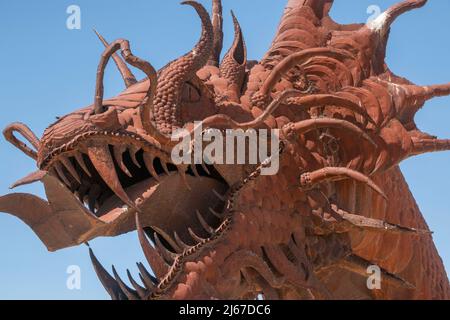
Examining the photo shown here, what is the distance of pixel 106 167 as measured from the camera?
4.95 metres

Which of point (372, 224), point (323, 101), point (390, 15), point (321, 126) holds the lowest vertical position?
point (372, 224)

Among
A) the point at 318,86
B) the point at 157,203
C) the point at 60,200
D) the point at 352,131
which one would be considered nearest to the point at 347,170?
the point at 352,131

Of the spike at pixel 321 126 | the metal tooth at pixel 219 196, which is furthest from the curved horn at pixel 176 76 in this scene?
the spike at pixel 321 126

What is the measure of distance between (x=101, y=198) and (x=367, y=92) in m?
1.92

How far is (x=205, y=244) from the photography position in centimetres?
525

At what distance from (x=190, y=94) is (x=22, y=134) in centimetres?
92

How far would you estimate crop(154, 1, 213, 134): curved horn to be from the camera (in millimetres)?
5273

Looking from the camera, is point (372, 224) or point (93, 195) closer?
point (93, 195)

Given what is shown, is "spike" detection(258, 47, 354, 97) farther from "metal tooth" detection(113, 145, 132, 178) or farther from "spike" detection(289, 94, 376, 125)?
"metal tooth" detection(113, 145, 132, 178)

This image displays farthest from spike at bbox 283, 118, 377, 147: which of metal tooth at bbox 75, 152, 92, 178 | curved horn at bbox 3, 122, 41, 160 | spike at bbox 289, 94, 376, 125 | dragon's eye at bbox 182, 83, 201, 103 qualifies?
curved horn at bbox 3, 122, 41, 160

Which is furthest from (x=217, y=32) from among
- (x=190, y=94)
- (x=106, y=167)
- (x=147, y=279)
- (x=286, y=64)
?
(x=147, y=279)

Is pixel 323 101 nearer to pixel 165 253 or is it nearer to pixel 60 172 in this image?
pixel 165 253
